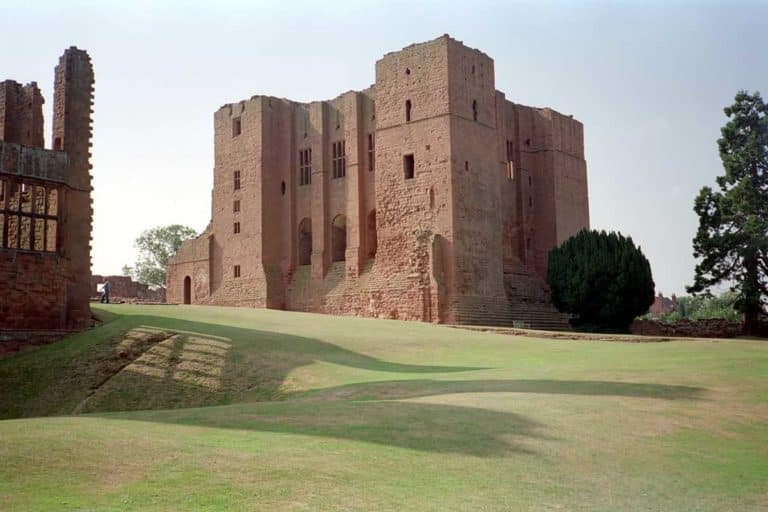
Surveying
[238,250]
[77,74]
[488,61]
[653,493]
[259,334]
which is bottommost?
[653,493]

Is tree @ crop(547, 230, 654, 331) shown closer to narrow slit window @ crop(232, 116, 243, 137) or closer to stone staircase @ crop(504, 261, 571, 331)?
stone staircase @ crop(504, 261, 571, 331)

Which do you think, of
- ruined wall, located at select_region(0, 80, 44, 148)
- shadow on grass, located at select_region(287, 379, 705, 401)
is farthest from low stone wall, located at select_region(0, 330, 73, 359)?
shadow on grass, located at select_region(287, 379, 705, 401)

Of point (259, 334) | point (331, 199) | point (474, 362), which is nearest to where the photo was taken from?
point (474, 362)

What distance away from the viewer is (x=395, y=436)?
8.85 m

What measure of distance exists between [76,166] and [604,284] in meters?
22.6

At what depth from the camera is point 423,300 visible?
121 feet

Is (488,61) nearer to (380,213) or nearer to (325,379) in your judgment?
(380,213)

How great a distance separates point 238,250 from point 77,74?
21443 mm

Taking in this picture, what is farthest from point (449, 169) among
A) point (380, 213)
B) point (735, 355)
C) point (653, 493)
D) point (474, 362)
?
point (653, 493)

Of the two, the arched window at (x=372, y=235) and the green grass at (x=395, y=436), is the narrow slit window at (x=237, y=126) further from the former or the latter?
the green grass at (x=395, y=436)

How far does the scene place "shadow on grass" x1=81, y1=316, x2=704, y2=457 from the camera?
9.07m

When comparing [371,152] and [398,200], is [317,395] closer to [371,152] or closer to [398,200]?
[398,200]

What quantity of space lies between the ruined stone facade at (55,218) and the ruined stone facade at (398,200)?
16.5 m

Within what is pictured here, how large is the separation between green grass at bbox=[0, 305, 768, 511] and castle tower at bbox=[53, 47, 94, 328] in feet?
19.0
